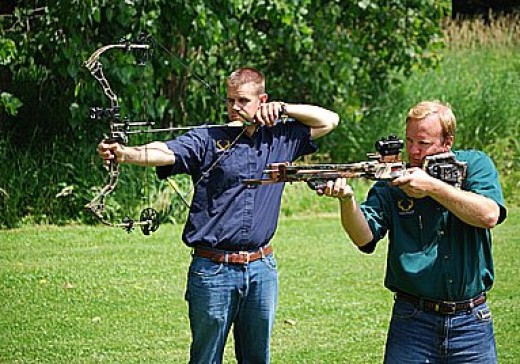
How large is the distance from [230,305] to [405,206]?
1.05m

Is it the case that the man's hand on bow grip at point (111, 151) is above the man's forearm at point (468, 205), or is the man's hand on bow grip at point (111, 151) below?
above

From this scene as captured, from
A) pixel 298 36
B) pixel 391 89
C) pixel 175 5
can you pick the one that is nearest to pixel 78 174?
pixel 175 5

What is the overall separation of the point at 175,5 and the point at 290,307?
390 centimetres

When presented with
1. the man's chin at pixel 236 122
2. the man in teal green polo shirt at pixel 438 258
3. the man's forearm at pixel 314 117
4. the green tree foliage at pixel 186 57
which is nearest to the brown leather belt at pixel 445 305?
the man in teal green polo shirt at pixel 438 258

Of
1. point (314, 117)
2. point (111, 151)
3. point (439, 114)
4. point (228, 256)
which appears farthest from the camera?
point (314, 117)

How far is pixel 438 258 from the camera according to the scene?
13.4 feet

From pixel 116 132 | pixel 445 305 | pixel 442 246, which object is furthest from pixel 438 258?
pixel 116 132

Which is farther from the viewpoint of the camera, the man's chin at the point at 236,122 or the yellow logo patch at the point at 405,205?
the man's chin at the point at 236,122

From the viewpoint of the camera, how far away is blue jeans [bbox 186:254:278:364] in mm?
4809

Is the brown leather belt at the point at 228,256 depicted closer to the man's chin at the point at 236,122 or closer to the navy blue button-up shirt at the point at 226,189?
the navy blue button-up shirt at the point at 226,189

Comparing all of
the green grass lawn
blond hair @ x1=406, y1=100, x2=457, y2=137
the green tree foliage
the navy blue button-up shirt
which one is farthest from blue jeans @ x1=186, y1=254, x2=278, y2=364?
the green tree foliage

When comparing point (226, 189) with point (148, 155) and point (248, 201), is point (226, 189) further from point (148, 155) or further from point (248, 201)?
point (148, 155)

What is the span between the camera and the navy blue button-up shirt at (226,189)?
4.83 metres

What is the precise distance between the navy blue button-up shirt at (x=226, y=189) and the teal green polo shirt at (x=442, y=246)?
784 millimetres
